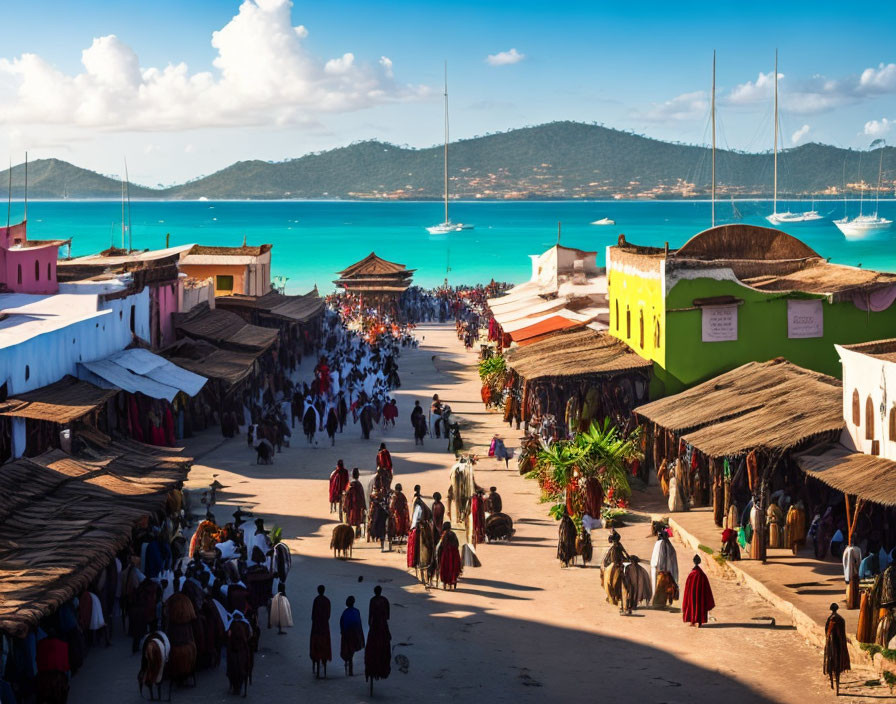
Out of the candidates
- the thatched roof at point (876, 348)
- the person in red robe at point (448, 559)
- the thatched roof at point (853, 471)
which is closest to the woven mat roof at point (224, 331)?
the person in red robe at point (448, 559)

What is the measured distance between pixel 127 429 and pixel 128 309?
5138 millimetres

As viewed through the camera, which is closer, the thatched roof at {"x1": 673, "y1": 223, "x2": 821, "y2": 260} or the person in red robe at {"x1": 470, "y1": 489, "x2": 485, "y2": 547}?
the person in red robe at {"x1": 470, "y1": 489, "x2": 485, "y2": 547}

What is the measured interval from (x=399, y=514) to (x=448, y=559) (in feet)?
9.24

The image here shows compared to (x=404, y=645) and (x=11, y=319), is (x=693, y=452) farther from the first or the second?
(x=11, y=319)

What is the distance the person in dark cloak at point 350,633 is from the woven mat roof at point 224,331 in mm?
21495

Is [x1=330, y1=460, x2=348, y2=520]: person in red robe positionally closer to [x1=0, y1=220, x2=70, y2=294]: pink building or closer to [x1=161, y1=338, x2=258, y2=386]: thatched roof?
[x1=161, y1=338, x2=258, y2=386]: thatched roof

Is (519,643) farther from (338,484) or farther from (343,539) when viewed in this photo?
(338,484)

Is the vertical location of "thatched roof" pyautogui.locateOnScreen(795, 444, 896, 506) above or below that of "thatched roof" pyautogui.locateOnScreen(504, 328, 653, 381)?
below

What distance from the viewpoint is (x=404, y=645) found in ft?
51.5

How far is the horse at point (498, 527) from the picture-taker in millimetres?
20953

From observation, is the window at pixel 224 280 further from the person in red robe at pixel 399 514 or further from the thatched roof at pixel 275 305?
the person in red robe at pixel 399 514

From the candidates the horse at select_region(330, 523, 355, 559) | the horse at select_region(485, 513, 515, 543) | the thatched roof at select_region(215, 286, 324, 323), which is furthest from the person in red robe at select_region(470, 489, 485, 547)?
the thatched roof at select_region(215, 286, 324, 323)

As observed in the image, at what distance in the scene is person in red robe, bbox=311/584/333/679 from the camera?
47.3ft

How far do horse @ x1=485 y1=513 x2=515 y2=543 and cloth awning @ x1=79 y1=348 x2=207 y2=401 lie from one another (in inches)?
330
